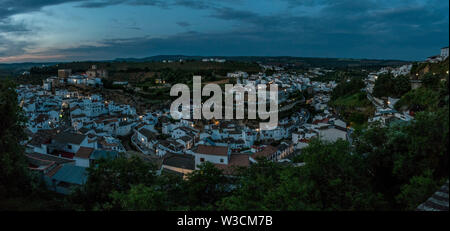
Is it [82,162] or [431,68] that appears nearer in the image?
[82,162]

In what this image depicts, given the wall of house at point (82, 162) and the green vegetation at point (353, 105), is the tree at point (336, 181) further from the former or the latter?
the green vegetation at point (353, 105)

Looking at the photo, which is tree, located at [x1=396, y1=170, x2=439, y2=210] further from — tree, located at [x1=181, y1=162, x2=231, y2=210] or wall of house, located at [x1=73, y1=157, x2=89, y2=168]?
wall of house, located at [x1=73, y1=157, x2=89, y2=168]

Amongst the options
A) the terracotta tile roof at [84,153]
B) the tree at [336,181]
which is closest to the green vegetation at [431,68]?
the tree at [336,181]

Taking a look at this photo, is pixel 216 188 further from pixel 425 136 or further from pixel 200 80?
pixel 200 80

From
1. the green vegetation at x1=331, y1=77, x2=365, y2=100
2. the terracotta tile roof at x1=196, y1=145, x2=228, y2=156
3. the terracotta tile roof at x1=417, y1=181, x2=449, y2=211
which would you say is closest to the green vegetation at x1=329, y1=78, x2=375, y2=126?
the green vegetation at x1=331, y1=77, x2=365, y2=100

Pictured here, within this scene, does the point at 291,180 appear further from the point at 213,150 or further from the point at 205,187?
the point at 213,150

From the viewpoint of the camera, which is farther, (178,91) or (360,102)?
(178,91)

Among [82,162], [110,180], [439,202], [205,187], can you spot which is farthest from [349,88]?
[439,202]

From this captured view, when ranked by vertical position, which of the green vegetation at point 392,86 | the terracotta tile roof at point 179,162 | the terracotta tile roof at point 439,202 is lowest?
the terracotta tile roof at point 179,162

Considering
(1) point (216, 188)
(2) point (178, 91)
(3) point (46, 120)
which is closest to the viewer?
(1) point (216, 188)

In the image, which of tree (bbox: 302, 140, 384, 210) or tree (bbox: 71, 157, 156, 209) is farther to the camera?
tree (bbox: 71, 157, 156, 209)
